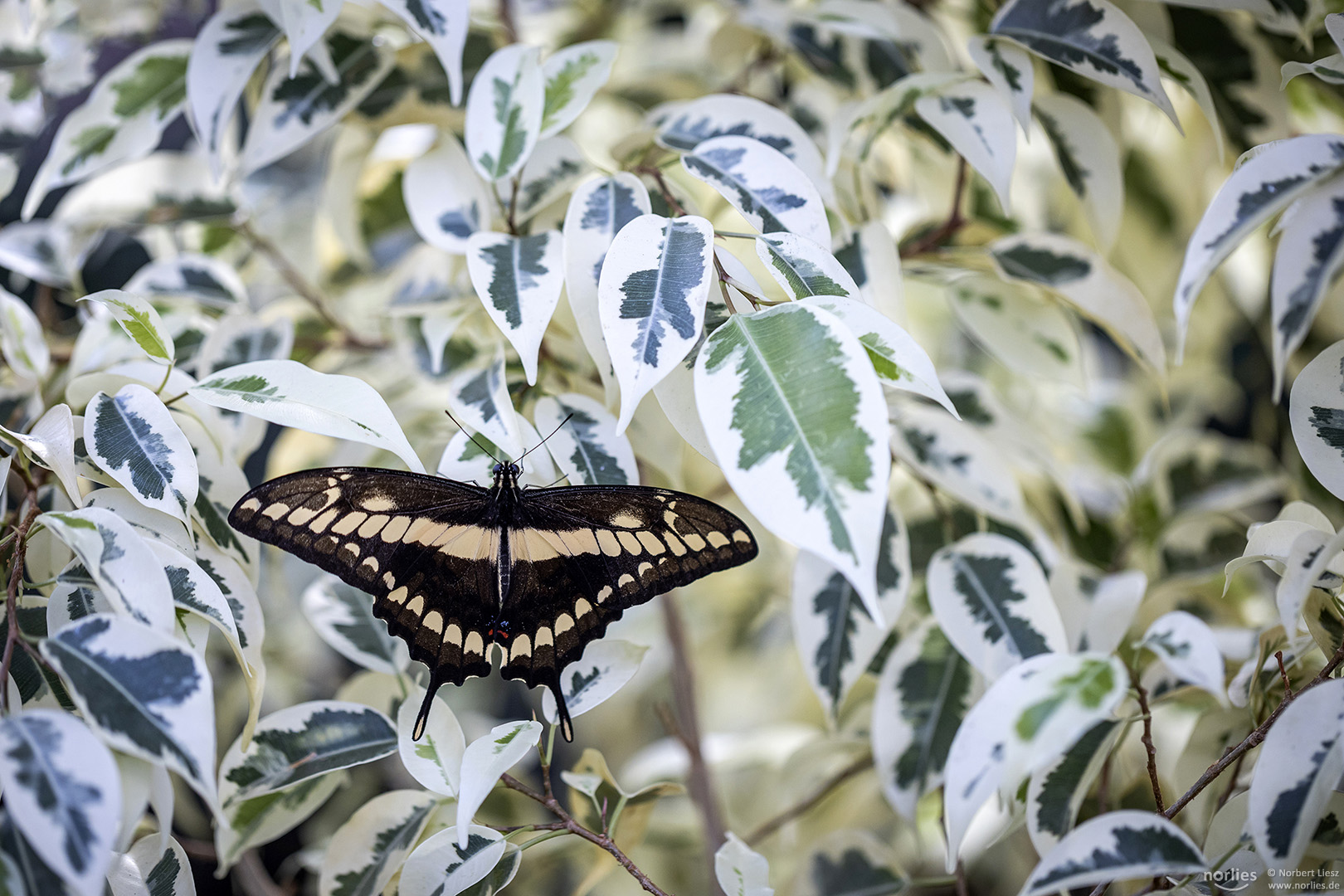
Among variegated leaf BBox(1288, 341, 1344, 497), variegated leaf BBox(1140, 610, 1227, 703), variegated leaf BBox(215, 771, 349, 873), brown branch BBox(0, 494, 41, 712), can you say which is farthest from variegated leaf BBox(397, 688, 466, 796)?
variegated leaf BBox(1288, 341, 1344, 497)

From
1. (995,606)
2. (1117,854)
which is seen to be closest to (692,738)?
(995,606)

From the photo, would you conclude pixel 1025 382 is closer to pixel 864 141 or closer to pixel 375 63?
pixel 864 141

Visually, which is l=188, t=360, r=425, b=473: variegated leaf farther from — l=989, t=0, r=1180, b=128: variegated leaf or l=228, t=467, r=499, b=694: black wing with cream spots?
l=989, t=0, r=1180, b=128: variegated leaf

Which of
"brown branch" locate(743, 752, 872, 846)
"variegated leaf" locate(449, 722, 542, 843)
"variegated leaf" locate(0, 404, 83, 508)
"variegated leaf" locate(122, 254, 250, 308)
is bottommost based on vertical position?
"brown branch" locate(743, 752, 872, 846)

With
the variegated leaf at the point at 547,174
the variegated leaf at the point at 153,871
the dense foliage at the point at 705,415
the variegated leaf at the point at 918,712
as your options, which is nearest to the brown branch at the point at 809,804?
the dense foliage at the point at 705,415

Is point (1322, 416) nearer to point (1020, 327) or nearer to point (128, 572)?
point (1020, 327)

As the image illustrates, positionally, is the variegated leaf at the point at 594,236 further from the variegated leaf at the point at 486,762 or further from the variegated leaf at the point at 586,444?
the variegated leaf at the point at 486,762
